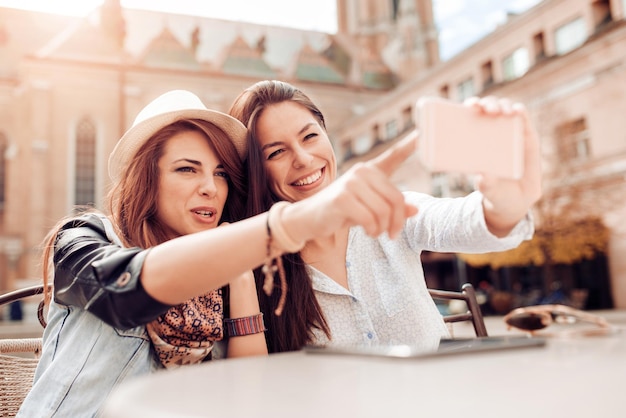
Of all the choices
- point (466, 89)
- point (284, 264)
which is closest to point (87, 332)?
point (284, 264)

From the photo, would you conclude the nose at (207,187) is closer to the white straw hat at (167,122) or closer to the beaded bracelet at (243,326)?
the white straw hat at (167,122)

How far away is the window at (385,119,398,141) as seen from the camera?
2458 cm

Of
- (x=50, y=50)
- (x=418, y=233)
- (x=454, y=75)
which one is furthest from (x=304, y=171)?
(x=50, y=50)

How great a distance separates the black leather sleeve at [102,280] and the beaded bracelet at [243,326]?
422 millimetres

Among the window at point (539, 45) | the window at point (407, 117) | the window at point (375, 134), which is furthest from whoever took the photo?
the window at point (375, 134)

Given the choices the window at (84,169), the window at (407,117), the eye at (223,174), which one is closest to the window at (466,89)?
the window at (407,117)

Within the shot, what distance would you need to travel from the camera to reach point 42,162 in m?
24.5

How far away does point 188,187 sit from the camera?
1792 millimetres

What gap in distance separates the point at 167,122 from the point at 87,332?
756mm

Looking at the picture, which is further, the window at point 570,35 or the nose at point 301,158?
the window at point 570,35

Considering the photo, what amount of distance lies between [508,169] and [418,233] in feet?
2.84

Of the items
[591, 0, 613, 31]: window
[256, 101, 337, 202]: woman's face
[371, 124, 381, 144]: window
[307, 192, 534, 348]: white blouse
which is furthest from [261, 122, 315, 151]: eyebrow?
[371, 124, 381, 144]: window

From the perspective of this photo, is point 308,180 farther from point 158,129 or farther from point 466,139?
point 466,139

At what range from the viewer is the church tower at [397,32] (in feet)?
117
